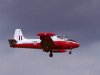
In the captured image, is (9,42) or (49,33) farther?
(9,42)

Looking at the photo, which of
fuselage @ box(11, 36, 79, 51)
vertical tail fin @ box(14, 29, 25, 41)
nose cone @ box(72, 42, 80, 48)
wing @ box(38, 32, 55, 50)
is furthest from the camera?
vertical tail fin @ box(14, 29, 25, 41)

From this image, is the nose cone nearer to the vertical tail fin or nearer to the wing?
the wing

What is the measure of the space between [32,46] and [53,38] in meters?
5.25

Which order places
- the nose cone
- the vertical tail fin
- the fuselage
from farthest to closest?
the vertical tail fin, the fuselage, the nose cone

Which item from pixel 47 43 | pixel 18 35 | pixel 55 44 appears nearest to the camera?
pixel 47 43

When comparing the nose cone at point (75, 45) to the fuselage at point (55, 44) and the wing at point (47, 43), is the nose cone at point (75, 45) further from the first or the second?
the wing at point (47, 43)

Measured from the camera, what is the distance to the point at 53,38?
361 feet

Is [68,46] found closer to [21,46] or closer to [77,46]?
[77,46]

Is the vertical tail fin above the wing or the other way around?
above

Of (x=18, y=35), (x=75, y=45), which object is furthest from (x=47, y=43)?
(x=18, y=35)

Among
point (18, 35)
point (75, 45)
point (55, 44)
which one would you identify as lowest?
point (75, 45)

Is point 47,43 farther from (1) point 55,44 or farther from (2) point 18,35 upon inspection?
(2) point 18,35

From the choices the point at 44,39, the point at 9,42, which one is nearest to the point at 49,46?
the point at 44,39

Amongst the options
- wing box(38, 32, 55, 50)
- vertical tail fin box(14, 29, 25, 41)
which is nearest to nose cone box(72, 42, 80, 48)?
wing box(38, 32, 55, 50)
